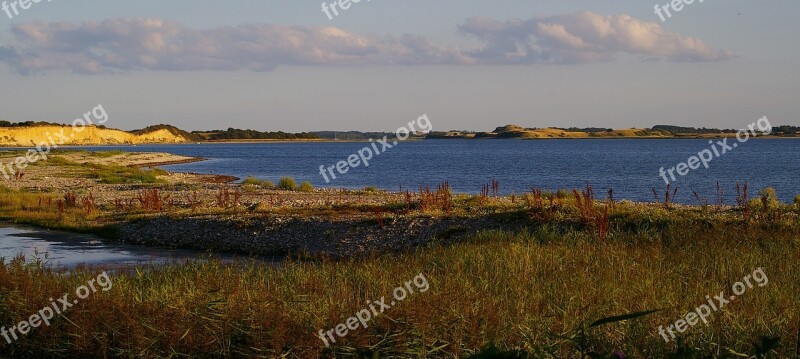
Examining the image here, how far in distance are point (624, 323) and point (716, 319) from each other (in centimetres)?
102

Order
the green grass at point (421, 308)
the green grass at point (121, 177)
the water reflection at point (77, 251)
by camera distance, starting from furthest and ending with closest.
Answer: the green grass at point (121, 177), the water reflection at point (77, 251), the green grass at point (421, 308)

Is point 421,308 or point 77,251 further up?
point 421,308

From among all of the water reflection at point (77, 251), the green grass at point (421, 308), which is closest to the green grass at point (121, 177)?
the water reflection at point (77, 251)

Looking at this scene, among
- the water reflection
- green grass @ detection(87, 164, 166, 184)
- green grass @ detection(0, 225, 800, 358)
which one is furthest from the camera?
green grass @ detection(87, 164, 166, 184)

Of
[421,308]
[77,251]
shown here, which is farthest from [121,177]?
[421,308]

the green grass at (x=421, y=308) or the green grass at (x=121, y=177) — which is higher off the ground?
the green grass at (x=421, y=308)

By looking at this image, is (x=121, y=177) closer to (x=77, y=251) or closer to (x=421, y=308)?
(x=77, y=251)

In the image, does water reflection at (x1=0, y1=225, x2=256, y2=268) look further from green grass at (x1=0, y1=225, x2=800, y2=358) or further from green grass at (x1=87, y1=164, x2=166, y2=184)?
green grass at (x1=87, y1=164, x2=166, y2=184)

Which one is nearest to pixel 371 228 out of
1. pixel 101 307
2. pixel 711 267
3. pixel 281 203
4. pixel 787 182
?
pixel 281 203

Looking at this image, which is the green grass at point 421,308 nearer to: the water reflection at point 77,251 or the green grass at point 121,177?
the water reflection at point 77,251

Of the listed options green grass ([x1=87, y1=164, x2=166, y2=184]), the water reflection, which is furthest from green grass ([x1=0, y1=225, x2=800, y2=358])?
green grass ([x1=87, y1=164, x2=166, y2=184])

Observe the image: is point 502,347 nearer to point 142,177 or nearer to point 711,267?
point 711,267

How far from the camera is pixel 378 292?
9250 millimetres

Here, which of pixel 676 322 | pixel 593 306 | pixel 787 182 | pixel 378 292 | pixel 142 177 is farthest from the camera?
pixel 787 182
